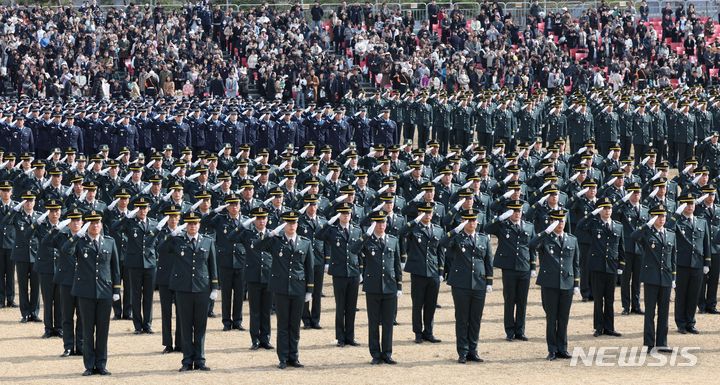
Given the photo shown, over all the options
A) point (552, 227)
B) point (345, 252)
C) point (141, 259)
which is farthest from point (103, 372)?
point (552, 227)

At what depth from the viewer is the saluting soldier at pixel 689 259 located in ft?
61.8

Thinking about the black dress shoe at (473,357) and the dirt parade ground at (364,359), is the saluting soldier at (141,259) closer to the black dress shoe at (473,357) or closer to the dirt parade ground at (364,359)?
the dirt parade ground at (364,359)

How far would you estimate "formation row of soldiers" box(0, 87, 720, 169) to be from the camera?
33.1 meters

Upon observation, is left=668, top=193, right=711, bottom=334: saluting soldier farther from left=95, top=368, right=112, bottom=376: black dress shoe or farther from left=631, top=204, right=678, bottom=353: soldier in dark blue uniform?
left=95, top=368, right=112, bottom=376: black dress shoe

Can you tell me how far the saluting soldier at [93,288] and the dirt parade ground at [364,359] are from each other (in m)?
0.30

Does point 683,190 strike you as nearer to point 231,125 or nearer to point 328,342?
point 328,342

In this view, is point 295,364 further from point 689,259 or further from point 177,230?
point 689,259

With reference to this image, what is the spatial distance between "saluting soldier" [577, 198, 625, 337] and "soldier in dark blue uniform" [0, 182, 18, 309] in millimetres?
8082

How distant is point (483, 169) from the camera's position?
23.8 meters

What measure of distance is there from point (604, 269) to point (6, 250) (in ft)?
27.7

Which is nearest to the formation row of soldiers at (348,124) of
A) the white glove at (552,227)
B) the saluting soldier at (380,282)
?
the white glove at (552,227)

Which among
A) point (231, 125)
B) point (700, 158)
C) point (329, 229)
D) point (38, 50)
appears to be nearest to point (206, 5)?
point (38, 50)

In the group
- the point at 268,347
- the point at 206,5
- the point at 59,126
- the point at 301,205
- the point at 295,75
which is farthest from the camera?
the point at 206,5

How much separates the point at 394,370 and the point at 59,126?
18220mm
